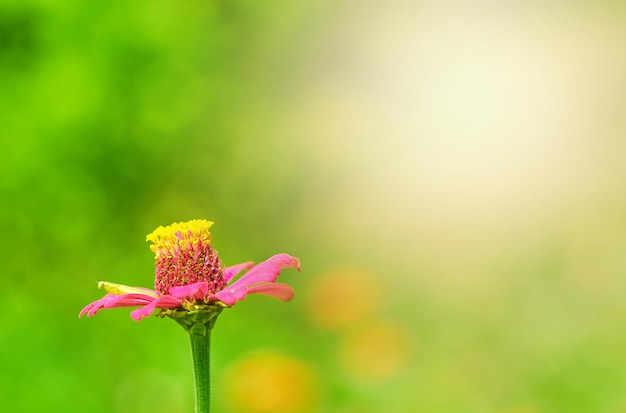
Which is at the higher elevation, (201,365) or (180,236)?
(180,236)

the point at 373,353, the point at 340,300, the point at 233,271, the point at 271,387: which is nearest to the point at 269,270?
the point at 233,271

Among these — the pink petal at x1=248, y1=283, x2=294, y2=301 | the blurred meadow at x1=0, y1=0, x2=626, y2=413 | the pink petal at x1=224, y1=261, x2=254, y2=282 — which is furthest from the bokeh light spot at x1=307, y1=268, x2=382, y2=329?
the pink petal at x1=248, y1=283, x2=294, y2=301

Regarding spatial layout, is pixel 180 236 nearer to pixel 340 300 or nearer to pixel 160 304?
pixel 160 304

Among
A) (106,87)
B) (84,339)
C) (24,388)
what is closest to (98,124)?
(106,87)

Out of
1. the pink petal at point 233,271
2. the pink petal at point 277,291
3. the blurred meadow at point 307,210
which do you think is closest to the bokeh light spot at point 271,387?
the blurred meadow at point 307,210

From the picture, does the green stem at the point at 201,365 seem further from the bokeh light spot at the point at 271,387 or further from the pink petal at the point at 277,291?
the bokeh light spot at the point at 271,387

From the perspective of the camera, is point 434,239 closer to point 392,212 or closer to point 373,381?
point 392,212
